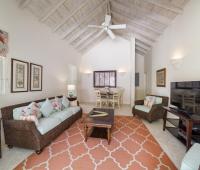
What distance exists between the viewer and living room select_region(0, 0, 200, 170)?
2.24 metres

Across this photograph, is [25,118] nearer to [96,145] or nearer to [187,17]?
[96,145]

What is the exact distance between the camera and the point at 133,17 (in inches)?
179

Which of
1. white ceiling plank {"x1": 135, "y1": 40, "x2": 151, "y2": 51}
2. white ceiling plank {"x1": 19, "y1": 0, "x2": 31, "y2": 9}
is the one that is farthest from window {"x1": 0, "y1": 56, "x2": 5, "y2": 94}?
white ceiling plank {"x1": 135, "y1": 40, "x2": 151, "y2": 51}

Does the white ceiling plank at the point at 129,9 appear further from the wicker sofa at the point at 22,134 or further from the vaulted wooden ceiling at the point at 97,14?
the wicker sofa at the point at 22,134

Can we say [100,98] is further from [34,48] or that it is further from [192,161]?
[192,161]

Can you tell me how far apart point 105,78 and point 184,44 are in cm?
454

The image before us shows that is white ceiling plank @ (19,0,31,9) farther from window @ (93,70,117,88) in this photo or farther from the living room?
window @ (93,70,117,88)

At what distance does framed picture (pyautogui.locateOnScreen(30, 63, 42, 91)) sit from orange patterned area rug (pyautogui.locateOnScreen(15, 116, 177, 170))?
154 centimetres

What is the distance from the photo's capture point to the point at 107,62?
7.43 m

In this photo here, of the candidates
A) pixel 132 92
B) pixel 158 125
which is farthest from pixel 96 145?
pixel 132 92

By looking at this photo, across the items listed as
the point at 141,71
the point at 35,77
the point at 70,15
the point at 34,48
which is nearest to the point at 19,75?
the point at 35,77

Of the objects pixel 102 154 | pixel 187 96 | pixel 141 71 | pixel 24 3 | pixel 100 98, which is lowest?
pixel 102 154

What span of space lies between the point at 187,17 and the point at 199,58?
45.8 inches

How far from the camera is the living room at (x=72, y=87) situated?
7.36 feet
